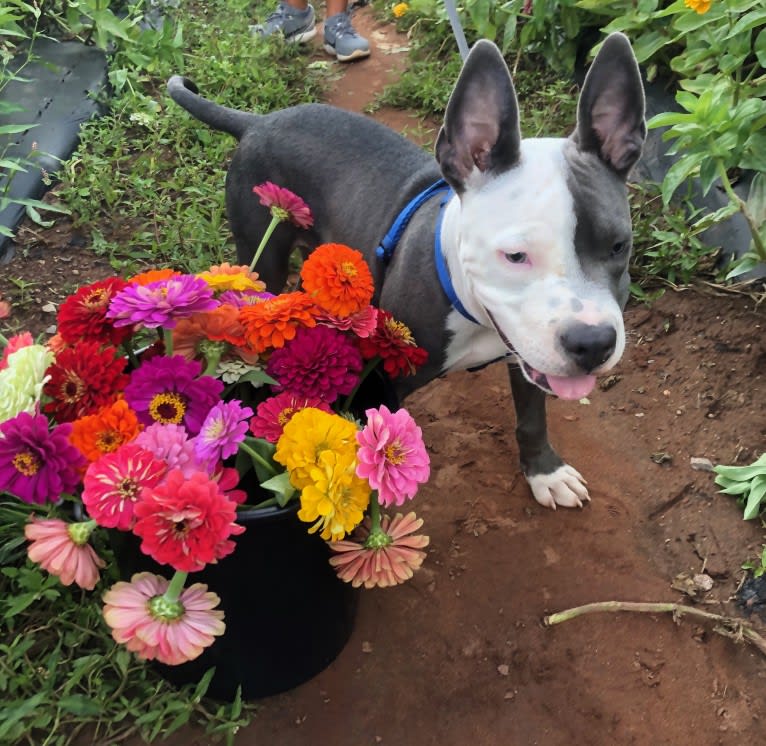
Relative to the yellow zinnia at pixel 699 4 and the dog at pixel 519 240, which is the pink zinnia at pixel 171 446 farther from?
the yellow zinnia at pixel 699 4

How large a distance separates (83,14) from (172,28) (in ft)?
1.63

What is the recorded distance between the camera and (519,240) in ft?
5.91

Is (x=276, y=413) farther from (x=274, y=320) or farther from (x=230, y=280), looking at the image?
(x=230, y=280)

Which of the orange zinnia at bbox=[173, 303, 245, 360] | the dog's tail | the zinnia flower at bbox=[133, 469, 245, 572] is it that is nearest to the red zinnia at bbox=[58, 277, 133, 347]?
the orange zinnia at bbox=[173, 303, 245, 360]

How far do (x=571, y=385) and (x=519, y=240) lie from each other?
0.36m

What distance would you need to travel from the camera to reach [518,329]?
1842 millimetres

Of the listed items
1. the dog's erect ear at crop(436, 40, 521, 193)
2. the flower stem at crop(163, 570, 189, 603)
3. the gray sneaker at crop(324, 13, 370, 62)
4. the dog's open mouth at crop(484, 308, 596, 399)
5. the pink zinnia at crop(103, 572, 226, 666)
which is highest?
the dog's erect ear at crop(436, 40, 521, 193)

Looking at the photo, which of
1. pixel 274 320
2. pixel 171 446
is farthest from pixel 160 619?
pixel 274 320

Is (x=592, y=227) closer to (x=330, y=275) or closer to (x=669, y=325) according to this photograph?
(x=330, y=275)

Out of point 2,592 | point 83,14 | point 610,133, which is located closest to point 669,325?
point 610,133

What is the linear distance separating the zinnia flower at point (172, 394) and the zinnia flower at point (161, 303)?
0.31 ft

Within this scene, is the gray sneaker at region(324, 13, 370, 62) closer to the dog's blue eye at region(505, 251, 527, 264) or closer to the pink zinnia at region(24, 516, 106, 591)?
the dog's blue eye at region(505, 251, 527, 264)

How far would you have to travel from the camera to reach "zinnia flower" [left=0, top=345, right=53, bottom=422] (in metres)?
1.61

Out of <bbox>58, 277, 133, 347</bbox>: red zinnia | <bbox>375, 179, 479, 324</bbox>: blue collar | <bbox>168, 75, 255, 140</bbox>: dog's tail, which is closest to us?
<bbox>58, 277, 133, 347</bbox>: red zinnia
